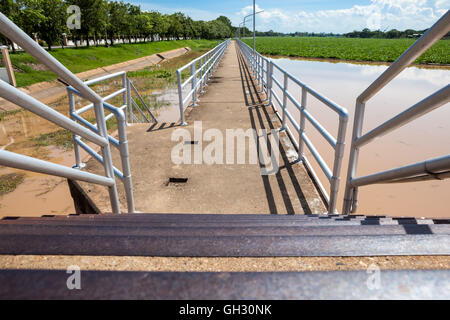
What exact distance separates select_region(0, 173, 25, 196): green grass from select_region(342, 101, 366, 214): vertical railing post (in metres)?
5.68

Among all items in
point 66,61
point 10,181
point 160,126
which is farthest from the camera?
point 66,61

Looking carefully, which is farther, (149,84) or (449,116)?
(149,84)

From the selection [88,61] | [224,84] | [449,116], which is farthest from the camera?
[88,61]

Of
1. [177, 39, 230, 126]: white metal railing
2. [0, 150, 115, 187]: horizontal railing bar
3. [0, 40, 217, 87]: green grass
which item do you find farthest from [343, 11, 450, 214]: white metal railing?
[0, 40, 217, 87]: green grass

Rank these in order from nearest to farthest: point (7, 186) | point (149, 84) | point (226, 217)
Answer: point (226, 217) → point (7, 186) → point (149, 84)

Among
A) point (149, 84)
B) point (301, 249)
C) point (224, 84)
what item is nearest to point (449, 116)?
point (224, 84)

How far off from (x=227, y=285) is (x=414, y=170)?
132 centimetres

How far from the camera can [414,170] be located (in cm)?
171

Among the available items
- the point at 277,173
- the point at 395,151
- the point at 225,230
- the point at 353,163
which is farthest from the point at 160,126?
the point at 395,151

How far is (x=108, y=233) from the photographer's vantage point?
147 cm

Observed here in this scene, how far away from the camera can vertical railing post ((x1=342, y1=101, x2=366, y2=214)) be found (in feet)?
8.63

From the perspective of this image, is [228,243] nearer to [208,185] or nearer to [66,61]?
[208,185]
